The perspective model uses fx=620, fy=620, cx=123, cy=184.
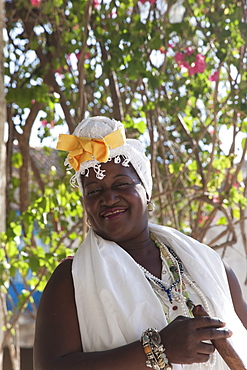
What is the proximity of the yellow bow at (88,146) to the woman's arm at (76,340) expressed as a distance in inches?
13.4

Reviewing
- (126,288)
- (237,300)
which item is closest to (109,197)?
(126,288)

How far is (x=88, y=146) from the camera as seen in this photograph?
1.97m

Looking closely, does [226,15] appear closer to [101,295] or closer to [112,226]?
[112,226]

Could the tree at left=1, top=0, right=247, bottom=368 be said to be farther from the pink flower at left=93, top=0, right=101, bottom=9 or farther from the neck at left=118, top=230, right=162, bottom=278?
the neck at left=118, top=230, right=162, bottom=278

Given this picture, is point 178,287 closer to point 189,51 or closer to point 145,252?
point 145,252

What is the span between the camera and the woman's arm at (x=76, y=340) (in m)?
1.60

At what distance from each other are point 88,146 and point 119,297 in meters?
0.50

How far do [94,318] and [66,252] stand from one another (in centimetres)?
183

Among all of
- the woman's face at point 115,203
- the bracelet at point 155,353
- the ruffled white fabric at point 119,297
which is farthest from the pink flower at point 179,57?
the bracelet at point 155,353

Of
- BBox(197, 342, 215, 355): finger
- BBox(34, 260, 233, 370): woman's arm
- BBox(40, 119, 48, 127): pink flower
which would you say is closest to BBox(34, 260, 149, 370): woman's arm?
BBox(34, 260, 233, 370): woman's arm

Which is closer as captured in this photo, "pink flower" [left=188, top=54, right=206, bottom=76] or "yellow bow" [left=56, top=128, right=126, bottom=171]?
"yellow bow" [left=56, top=128, right=126, bottom=171]

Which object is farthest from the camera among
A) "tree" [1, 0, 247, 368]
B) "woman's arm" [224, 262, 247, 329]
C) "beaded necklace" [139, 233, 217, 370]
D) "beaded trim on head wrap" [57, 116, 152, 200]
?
"tree" [1, 0, 247, 368]

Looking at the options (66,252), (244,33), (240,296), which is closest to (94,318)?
(240,296)

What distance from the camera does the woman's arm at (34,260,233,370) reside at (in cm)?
160
